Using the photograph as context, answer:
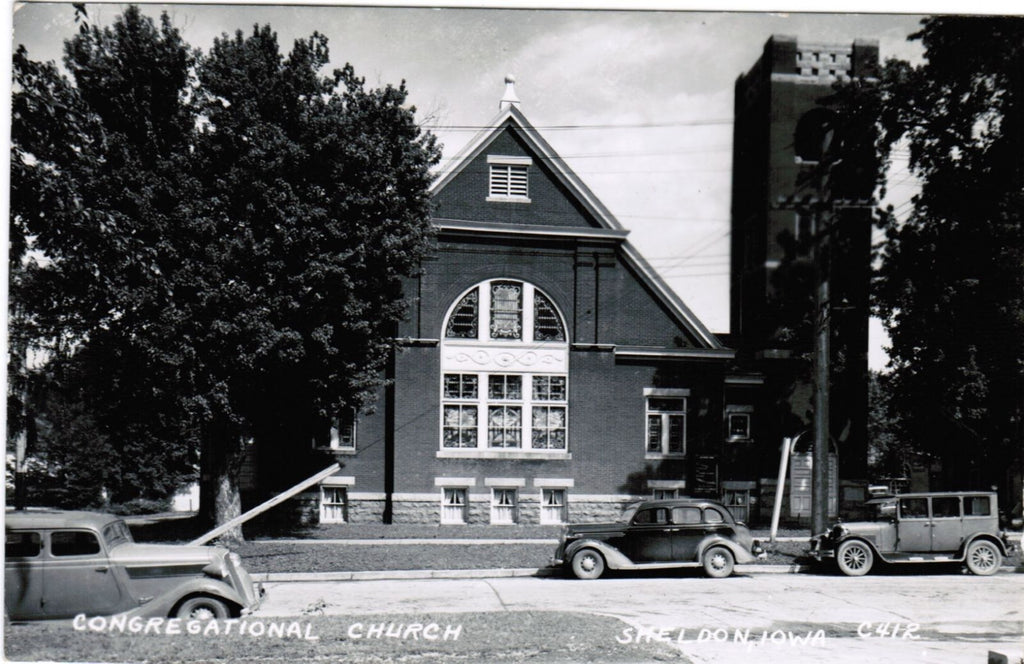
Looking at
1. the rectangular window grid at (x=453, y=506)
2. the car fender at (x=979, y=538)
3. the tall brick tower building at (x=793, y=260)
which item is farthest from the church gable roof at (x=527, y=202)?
the car fender at (x=979, y=538)

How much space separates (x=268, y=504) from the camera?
973 cm

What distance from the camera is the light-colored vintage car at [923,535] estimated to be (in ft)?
33.8

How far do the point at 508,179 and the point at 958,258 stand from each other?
538 centimetres

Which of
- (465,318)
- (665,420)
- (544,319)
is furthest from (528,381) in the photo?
(665,420)

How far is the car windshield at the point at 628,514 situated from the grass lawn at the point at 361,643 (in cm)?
203

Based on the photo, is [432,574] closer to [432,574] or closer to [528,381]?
[432,574]

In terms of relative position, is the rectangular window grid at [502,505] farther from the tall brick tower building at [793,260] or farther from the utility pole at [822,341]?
the utility pole at [822,341]

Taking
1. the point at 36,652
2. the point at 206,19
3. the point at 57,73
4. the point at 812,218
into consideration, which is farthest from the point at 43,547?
the point at 812,218

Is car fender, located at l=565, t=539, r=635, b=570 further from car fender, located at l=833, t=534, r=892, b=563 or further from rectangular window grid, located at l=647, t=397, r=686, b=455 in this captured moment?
car fender, located at l=833, t=534, r=892, b=563

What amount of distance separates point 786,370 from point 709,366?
0.94 m

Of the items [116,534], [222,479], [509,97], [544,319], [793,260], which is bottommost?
[116,534]

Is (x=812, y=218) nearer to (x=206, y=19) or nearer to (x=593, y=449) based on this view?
(x=593, y=449)

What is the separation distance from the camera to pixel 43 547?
27.4 feet

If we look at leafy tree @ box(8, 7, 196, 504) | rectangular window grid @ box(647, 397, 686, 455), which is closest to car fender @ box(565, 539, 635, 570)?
rectangular window grid @ box(647, 397, 686, 455)
